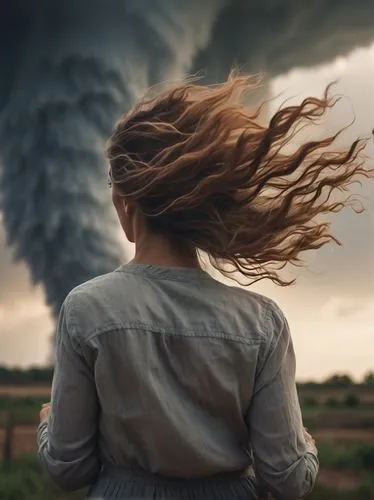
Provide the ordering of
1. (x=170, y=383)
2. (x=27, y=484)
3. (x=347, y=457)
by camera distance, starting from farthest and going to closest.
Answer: (x=347, y=457) < (x=27, y=484) < (x=170, y=383)

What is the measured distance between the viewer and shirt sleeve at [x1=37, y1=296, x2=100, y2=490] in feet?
2.25

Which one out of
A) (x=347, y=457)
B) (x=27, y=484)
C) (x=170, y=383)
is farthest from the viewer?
A: (x=347, y=457)

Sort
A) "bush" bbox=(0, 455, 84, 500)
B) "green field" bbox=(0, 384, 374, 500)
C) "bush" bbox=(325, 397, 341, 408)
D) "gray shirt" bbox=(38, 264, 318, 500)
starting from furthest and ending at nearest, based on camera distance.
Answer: "bush" bbox=(325, 397, 341, 408)
"green field" bbox=(0, 384, 374, 500)
"bush" bbox=(0, 455, 84, 500)
"gray shirt" bbox=(38, 264, 318, 500)

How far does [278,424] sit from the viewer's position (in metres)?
0.73

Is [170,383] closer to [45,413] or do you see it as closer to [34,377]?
[45,413]

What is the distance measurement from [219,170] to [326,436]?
5.99 feet

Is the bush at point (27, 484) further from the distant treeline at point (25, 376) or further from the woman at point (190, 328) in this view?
the woman at point (190, 328)

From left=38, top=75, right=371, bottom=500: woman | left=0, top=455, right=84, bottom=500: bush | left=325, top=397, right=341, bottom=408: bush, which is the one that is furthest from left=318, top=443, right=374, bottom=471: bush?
left=38, top=75, right=371, bottom=500: woman

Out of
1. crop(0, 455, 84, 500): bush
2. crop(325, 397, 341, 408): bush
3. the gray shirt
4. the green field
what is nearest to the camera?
the gray shirt

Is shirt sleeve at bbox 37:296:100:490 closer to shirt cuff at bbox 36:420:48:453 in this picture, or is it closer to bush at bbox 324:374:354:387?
shirt cuff at bbox 36:420:48:453

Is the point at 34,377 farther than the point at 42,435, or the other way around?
the point at 34,377

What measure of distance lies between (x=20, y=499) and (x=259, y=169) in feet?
5.82

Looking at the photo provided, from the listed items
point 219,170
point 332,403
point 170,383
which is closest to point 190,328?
point 170,383

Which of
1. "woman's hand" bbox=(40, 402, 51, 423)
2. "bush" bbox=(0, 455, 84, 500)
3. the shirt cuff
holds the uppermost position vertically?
"woman's hand" bbox=(40, 402, 51, 423)
